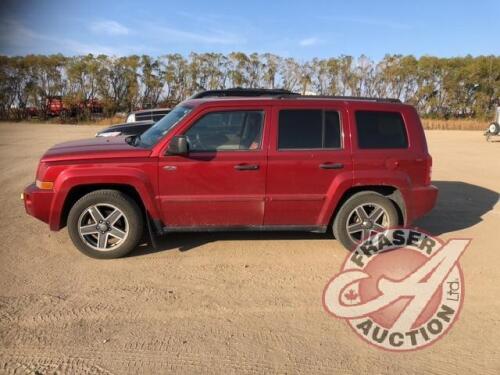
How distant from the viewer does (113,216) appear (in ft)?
15.4

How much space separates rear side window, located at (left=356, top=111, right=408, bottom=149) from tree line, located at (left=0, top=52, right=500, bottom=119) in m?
28.6

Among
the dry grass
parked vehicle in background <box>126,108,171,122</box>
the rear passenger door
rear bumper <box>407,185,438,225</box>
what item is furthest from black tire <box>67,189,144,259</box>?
the dry grass

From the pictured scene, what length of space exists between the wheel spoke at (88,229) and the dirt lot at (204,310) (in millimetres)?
312

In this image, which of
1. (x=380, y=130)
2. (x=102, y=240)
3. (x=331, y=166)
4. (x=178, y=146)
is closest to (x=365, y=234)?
(x=331, y=166)

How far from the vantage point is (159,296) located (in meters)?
3.94

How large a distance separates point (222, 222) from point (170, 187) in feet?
2.28

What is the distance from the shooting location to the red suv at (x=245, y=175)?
4633 mm

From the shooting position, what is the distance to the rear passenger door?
4773 mm

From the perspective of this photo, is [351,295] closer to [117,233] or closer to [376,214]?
[376,214]

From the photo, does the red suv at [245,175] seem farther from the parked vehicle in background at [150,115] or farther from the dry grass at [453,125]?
the dry grass at [453,125]

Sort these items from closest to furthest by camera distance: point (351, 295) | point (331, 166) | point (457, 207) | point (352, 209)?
point (351, 295)
point (331, 166)
point (352, 209)
point (457, 207)

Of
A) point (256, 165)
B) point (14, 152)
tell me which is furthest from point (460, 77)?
point (256, 165)

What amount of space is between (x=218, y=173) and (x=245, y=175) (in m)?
0.29

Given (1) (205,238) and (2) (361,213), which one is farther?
(1) (205,238)
